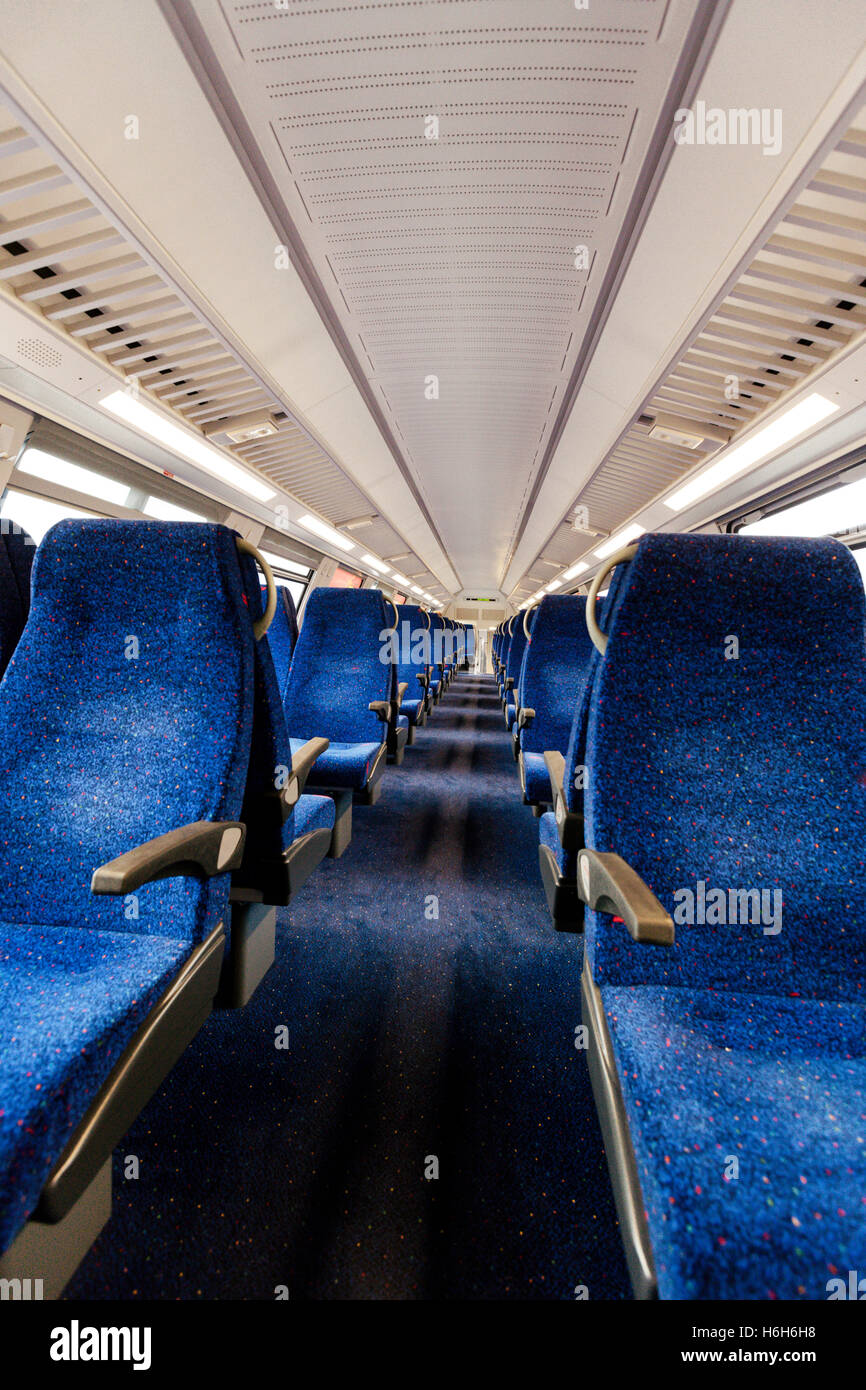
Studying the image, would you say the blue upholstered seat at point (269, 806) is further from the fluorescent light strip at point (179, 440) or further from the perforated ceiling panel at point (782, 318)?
the fluorescent light strip at point (179, 440)

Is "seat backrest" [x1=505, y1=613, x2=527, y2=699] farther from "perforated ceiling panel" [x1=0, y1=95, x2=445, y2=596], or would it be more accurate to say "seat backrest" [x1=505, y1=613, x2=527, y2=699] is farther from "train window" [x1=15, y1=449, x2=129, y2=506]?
"train window" [x1=15, y1=449, x2=129, y2=506]

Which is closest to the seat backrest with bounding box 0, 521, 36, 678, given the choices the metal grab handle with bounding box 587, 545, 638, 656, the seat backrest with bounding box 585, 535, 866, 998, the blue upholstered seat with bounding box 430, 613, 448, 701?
the metal grab handle with bounding box 587, 545, 638, 656

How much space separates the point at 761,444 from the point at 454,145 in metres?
2.37

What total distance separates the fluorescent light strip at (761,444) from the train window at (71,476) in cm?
434

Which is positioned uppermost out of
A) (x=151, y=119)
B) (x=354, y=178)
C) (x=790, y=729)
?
(x=354, y=178)

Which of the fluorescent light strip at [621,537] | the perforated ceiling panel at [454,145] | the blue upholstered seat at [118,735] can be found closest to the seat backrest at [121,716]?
the blue upholstered seat at [118,735]

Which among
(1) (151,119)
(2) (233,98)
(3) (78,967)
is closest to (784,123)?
(2) (233,98)

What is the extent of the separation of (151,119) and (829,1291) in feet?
9.17

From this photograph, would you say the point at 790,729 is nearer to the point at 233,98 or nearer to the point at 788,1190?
the point at 788,1190

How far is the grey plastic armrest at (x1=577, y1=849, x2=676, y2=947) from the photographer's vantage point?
0.68 metres

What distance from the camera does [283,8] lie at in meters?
1.30

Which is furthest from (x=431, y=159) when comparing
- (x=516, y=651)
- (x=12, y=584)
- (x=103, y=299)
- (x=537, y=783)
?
(x=516, y=651)

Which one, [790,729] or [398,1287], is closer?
[398,1287]

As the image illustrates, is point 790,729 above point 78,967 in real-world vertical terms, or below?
above
